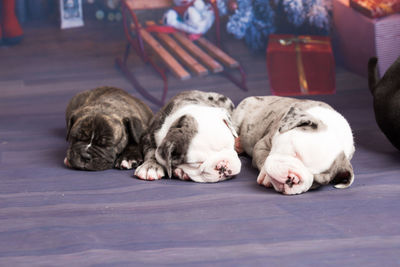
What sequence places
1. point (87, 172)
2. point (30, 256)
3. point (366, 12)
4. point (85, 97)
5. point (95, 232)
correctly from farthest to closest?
point (366, 12)
point (85, 97)
point (87, 172)
point (95, 232)
point (30, 256)

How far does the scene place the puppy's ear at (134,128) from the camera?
4.34 m

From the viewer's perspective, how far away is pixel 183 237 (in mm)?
3090

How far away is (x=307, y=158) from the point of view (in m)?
3.54

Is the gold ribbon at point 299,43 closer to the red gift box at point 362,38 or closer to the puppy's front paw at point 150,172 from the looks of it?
the red gift box at point 362,38

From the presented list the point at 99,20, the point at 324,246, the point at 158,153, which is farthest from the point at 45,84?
the point at 324,246

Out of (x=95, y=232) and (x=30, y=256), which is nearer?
(x=30, y=256)

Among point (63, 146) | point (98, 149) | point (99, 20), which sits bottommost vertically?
point (63, 146)

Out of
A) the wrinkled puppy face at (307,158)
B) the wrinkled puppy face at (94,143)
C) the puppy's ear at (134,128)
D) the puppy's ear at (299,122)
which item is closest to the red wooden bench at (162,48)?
the puppy's ear at (134,128)

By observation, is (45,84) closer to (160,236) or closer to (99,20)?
(99,20)

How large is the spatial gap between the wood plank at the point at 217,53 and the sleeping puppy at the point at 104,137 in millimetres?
1622

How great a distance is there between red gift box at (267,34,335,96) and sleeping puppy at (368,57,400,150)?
1.65 m

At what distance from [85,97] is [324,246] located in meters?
2.66

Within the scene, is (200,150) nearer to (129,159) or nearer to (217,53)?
(129,159)

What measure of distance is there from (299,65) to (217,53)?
80 centimetres
